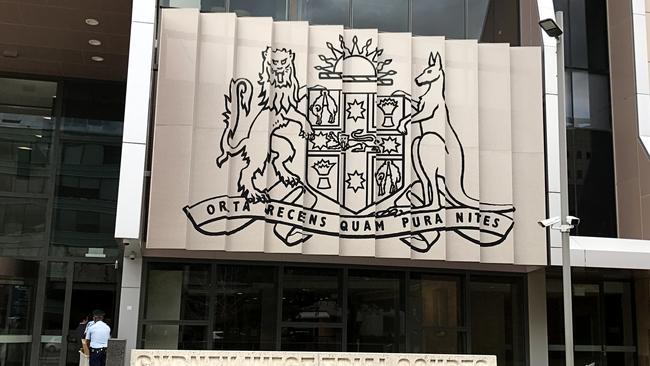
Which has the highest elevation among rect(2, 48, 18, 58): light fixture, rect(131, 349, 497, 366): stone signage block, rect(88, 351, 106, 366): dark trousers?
rect(2, 48, 18, 58): light fixture

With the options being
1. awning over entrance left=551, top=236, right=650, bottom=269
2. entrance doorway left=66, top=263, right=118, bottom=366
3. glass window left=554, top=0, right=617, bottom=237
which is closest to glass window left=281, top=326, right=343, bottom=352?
awning over entrance left=551, top=236, right=650, bottom=269

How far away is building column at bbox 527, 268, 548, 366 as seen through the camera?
55.5ft

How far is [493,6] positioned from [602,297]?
806 centimetres

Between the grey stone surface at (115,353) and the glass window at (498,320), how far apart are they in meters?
8.16

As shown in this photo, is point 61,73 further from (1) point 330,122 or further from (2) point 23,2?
(1) point 330,122

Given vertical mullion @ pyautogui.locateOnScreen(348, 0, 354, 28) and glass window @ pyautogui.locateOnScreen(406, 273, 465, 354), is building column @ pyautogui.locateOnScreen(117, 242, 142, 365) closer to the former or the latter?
glass window @ pyautogui.locateOnScreen(406, 273, 465, 354)

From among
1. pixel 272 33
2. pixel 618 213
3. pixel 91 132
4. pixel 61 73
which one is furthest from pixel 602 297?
pixel 61 73

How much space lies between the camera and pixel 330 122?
1512 cm

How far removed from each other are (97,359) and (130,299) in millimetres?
1375

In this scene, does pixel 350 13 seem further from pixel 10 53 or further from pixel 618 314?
pixel 618 314

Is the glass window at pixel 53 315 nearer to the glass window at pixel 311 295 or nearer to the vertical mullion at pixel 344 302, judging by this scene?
the glass window at pixel 311 295

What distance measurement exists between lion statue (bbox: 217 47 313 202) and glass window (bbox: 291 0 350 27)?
1.61 meters

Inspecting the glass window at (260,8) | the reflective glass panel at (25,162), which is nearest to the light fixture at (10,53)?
the reflective glass panel at (25,162)

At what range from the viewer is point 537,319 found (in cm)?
1708
